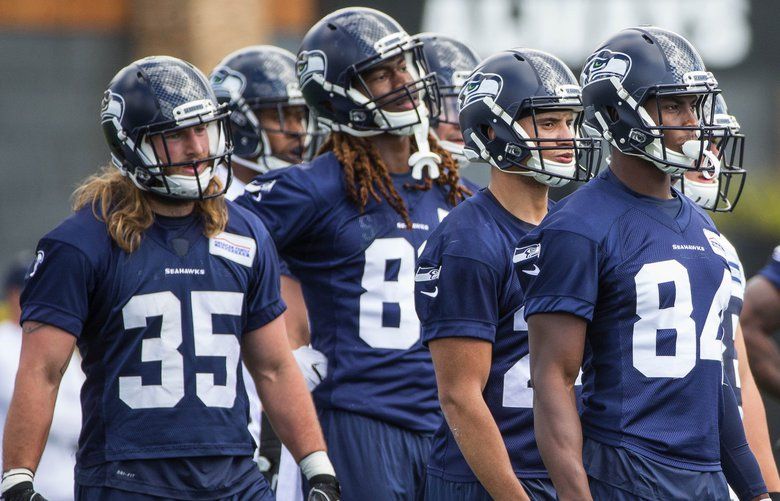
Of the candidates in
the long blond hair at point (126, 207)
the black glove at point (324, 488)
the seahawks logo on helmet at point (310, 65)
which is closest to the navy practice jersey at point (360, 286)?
the seahawks logo on helmet at point (310, 65)

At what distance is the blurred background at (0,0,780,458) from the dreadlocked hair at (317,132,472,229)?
196 inches

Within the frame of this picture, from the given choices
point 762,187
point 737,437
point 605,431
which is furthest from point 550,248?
point 762,187

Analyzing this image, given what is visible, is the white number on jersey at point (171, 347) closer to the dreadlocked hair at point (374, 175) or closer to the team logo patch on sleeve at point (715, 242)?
the dreadlocked hair at point (374, 175)

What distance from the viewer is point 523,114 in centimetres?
424

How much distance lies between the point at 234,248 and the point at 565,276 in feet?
3.91

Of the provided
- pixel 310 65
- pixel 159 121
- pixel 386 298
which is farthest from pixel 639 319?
pixel 310 65

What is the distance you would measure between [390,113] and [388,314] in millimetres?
747

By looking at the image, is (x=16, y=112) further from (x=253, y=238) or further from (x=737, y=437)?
(x=737, y=437)

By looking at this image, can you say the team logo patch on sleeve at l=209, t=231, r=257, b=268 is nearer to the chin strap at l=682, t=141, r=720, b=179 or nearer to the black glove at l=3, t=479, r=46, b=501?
the black glove at l=3, t=479, r=46, b=501

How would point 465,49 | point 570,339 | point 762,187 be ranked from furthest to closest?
point 762,187 → point 465,49 → point 570,339

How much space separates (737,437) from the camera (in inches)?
155

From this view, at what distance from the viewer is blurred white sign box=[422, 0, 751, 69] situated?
1044 cm

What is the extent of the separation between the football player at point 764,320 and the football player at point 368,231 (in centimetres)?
181

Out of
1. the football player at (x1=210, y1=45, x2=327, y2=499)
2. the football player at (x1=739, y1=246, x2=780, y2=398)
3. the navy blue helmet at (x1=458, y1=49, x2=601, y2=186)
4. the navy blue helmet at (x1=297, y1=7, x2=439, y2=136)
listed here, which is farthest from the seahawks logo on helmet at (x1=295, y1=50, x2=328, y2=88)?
the football player at (x1=739, y1=246, x2=780, y2=398)
